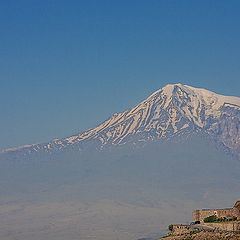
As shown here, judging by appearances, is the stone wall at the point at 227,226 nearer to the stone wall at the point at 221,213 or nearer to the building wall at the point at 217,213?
the stone wall at the point at 221,213

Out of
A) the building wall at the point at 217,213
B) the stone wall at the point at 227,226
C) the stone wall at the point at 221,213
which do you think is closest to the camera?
the stone wall at the point at 227,226

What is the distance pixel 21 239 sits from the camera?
198m

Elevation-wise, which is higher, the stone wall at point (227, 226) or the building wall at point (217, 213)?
the building wall at point (217, 213)

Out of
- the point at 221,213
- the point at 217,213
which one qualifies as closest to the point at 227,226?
the point at 221,213

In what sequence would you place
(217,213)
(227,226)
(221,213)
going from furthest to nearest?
(217,213) < (221,213) < (227,226)

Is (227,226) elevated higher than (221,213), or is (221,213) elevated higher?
(221,213)

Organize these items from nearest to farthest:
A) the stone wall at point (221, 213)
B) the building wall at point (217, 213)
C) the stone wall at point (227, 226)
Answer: the stone wall at point (227, 226) → the stone wall at point (221, 213) → the building wall at point (217, 213)

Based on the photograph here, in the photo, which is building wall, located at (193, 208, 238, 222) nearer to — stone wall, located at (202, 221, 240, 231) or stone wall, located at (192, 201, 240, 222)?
stone wall, located at (192, 201, 240, 222)

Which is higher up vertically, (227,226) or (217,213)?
(217,213)

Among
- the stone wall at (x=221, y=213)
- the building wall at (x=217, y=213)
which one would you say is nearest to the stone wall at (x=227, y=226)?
the stone wall at (x=221, y=213)

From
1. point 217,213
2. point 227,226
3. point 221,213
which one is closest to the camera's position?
point 227,226

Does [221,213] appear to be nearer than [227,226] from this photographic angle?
No

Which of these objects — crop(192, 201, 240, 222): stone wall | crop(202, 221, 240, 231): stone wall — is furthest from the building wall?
crop(202, 221, 240, 231): stone wall

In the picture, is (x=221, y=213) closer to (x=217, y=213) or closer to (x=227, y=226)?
(x=217, y=213)
